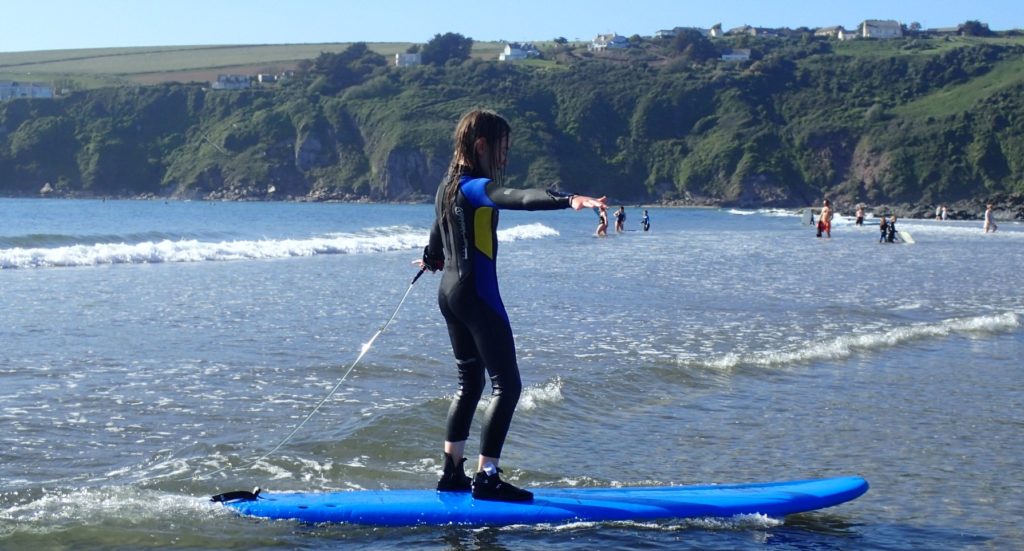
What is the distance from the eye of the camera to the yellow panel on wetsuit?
227 inches

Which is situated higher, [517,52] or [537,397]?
[517,52]

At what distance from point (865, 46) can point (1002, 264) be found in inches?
5791

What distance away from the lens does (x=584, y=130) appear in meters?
137

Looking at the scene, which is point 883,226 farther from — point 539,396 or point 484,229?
point 484,229

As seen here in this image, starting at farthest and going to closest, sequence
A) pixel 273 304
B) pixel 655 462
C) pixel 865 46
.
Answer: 1. pixel 865 46
2. pixel 273 304
3. pixel 655 462

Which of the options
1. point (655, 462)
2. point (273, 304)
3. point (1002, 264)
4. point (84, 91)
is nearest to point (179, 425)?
point (655, 462)

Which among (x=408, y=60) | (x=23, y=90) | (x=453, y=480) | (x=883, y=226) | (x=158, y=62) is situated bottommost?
(x=453, y=480)

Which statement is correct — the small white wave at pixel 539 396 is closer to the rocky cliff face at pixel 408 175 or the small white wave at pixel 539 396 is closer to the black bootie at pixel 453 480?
the black bootie at pixel 453 480

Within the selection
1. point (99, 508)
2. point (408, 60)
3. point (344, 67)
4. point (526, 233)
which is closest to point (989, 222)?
point (526, 233)

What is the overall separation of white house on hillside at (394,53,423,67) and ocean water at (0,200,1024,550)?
465ft

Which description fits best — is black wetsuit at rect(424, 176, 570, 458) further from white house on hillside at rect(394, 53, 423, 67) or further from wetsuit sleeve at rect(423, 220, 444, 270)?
white house on hillside at rect(394, 53, 423, 67)

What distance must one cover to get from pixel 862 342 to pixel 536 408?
510 centimetres

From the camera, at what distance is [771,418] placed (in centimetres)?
840

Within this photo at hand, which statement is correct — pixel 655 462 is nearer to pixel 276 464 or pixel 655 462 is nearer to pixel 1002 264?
pixel 276 464
